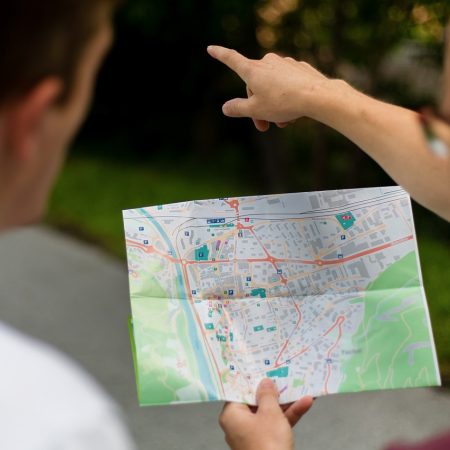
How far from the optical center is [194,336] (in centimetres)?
137

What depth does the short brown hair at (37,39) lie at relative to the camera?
746 mm

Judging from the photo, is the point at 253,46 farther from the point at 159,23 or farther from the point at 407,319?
the point at 407,319

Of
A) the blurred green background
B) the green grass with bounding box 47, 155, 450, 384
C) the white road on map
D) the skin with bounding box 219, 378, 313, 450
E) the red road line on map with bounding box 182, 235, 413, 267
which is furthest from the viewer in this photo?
the blurred green background

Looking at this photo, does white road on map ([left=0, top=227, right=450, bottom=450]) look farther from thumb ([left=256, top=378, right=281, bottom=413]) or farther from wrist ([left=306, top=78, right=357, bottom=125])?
wrist ([left=306, top=78, right=357, bottom=125])

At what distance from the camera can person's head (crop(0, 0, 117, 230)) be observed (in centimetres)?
75

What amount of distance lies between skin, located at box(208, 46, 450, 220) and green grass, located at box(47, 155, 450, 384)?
11.4 feet

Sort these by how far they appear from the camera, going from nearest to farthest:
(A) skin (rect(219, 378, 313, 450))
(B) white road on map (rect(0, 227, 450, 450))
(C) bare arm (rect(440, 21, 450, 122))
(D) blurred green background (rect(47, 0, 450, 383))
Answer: (C) bare arm (rect(440, 21, 450, 122)) → (A) skin (rect(219, 378, 313, 450)) → (B) white road on map (rect(0, 227, 450, 450)) → (D) blurred green background (rect(47, 0, 450, 383))

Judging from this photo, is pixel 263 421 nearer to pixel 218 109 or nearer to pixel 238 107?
pixel 238 107

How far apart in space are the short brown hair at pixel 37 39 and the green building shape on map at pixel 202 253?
0.64 m

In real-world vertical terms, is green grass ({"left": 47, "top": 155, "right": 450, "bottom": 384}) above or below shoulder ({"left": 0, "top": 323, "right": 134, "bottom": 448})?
above

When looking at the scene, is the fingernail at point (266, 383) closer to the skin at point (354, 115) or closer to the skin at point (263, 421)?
the skin at point (263, 421)

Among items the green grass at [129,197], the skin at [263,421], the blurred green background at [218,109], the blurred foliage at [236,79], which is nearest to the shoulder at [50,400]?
the skin at [263,421]

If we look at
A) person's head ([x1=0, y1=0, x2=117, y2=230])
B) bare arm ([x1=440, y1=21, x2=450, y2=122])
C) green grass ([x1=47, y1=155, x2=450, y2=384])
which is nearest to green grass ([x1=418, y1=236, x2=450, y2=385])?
green grass ([x1=47, y1=155, x2=450, y2=384])

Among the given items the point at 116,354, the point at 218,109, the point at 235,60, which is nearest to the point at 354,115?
the point at 235,60
